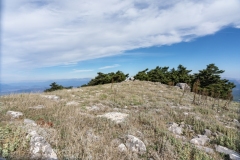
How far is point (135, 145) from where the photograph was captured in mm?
4238

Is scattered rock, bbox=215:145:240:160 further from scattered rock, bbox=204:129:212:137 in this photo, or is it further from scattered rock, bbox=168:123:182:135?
scattered rock, bbox=168:123:182:135

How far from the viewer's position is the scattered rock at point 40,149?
3.35 m

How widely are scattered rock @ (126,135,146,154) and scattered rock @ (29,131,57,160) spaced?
1786mm

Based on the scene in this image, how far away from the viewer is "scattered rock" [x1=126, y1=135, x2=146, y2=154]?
4.13 m

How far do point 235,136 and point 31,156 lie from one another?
227 inches

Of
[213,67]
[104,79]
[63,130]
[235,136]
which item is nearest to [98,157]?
[63,130]

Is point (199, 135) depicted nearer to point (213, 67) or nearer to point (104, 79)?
point (104, 79)

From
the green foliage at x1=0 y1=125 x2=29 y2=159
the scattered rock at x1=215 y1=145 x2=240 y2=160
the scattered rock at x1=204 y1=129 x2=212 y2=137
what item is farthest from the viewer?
the scattered rock at x1=204 y1=129 x2=212 y2=137

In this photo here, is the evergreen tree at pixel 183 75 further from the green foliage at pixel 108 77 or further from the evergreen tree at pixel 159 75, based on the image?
the green foliage at pixel 108 77

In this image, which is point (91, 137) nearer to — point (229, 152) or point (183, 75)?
point (229, 152)

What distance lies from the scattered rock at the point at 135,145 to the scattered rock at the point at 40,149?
1786 millimetres

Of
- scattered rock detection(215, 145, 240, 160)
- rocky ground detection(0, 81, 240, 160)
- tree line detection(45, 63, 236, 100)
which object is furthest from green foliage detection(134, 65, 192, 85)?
scattered rock detection(215, 145, 240, 160)

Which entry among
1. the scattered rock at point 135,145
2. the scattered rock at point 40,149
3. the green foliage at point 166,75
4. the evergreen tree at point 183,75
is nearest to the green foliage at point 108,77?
the green foliage at point 166,75

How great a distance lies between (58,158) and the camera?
11.2 ft
